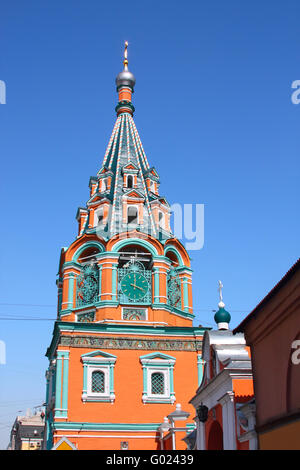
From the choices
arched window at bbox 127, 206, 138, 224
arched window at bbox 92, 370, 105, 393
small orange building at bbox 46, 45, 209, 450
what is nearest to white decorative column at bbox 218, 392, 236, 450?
small orange building at bbox 46, 45, 209, 450

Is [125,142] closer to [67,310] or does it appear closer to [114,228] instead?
[114,228]

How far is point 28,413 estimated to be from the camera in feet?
241

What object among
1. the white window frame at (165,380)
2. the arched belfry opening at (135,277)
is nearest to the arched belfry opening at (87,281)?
the arched belfry opening at (135,277)

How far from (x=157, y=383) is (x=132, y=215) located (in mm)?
8573

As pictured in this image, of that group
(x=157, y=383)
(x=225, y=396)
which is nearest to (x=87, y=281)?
(x=157, y=383)

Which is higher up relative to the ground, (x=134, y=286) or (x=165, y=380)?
(x=134, y=286)

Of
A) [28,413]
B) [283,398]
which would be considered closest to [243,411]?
[283,398]

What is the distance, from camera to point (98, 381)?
25.1 metres

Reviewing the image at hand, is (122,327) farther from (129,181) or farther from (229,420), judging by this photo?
(229,420)

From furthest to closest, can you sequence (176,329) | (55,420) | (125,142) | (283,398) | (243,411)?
(125,142)
(176,329)
(55,420)
(243,411)
(283,398)

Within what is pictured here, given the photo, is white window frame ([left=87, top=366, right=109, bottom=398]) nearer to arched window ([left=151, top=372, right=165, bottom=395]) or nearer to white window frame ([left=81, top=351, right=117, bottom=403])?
white window frame ([left=81, top=351, right=117, bottom=403])

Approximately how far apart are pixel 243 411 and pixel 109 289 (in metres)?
13.7

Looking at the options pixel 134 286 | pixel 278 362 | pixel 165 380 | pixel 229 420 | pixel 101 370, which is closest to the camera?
pixel 278 362

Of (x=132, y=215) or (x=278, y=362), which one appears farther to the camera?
(x=132, y=215)
